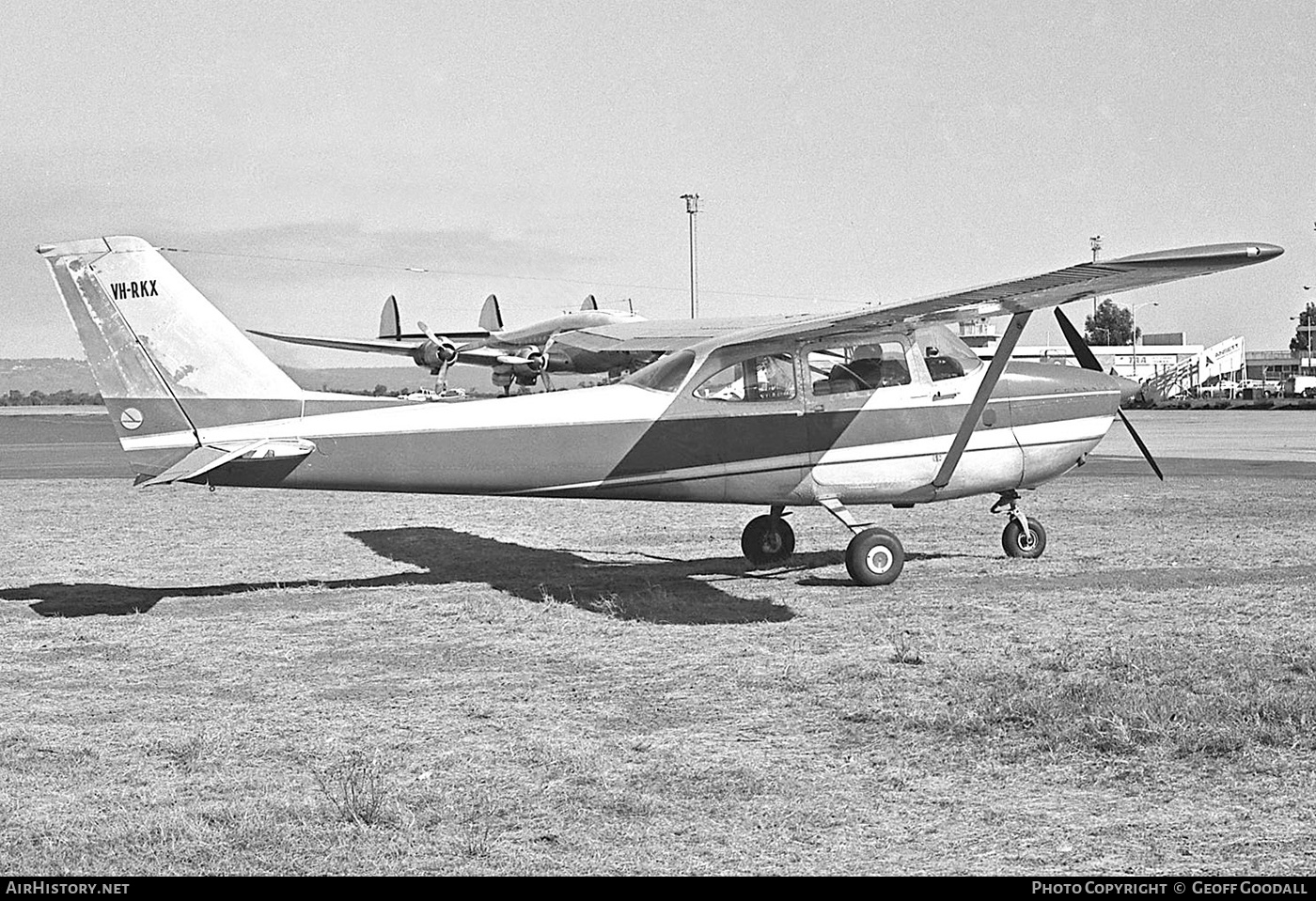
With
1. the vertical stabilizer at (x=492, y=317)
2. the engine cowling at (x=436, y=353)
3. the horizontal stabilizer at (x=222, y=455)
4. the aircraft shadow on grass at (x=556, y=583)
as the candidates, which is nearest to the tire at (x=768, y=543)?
the aircraft shadow on grass at (x=556, y=583)

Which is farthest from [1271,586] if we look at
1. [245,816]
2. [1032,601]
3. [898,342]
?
[245,816]

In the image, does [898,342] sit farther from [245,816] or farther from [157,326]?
[245,816]

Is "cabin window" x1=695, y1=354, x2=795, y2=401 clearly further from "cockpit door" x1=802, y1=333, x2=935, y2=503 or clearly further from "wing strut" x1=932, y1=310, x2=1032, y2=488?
"wing strut" x1=932, y1=310, x2=1032, y2=488

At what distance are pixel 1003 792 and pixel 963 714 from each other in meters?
1.28

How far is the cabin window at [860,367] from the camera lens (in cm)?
1248

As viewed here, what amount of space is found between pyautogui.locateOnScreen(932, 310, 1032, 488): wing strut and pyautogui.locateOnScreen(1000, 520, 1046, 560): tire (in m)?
1.46

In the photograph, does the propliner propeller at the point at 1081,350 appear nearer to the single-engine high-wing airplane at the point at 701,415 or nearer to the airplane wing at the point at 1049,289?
the single-engine high-wing airplane at the point at 701,415

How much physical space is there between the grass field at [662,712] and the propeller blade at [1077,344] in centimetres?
199

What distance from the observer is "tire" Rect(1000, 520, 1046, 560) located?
13.7 metres

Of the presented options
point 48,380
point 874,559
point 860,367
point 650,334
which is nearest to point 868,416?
point 860,367

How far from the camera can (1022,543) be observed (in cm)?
1367

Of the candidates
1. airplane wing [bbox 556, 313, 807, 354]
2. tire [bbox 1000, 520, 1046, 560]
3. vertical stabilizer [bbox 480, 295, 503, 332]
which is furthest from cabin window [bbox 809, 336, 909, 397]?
vertical stabilizer [bbox 480, 295, 503, 332]

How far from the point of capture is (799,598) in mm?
11539

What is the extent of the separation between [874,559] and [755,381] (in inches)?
75.9
